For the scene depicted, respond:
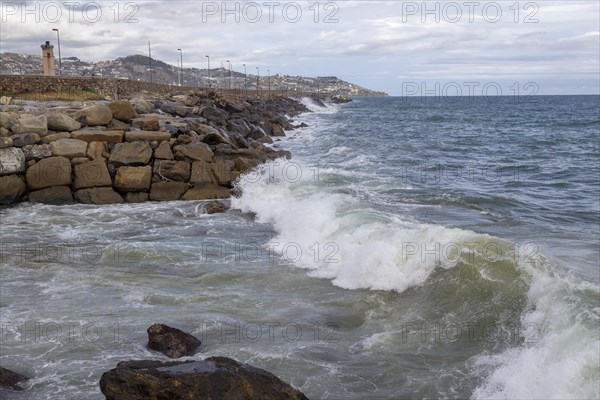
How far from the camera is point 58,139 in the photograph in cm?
1545

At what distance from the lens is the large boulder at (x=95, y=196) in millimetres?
14891

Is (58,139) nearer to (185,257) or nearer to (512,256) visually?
(185,257)

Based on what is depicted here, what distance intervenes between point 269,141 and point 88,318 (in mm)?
21401

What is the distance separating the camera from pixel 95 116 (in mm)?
16516

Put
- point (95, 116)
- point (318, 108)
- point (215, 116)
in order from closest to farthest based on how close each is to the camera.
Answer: point (95, 116) → point (215, 116) → point (318, 108)

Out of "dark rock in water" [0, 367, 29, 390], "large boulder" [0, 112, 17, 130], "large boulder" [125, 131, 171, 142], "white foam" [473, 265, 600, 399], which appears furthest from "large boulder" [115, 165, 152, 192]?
"white foam" [473, 265, 600, 399]

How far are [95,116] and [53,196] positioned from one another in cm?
272

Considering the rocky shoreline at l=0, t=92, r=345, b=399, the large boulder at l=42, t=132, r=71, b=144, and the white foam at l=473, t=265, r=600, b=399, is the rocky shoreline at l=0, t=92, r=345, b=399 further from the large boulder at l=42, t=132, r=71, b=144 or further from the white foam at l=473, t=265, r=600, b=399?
the white foam at l=473, t=265, r=600, b=399

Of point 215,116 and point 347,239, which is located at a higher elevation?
point 215,116

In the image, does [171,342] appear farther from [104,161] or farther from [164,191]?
[104,161]

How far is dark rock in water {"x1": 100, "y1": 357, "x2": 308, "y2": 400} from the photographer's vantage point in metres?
4.41

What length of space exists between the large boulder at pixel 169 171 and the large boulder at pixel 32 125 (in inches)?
114

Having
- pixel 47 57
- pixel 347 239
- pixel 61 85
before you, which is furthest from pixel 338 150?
pixel 47 57

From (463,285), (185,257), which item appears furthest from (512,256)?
(185,257)
